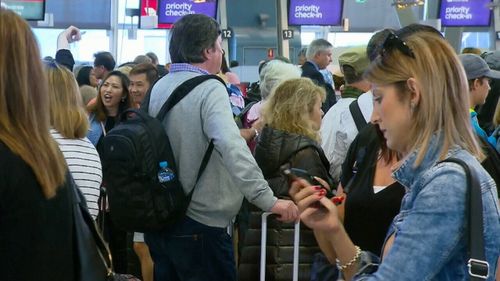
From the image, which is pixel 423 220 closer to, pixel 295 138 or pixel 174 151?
pixel 174 151

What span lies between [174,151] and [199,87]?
333 mm

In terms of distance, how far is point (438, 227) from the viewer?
176 cm

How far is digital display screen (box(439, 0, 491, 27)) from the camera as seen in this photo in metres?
16.9

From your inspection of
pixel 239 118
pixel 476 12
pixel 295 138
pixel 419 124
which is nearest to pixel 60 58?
pixel 239 118

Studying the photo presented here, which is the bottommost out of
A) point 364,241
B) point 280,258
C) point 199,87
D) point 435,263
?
point 280,258

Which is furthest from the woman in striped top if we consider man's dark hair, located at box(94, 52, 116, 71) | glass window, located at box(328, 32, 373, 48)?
glass window, located at box(328, 32, 373, 48)

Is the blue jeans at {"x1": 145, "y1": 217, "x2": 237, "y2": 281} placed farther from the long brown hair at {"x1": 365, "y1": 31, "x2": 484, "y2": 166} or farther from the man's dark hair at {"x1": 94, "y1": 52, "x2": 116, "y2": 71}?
the man's dark hair at {"x1": 94, "y1": 52, "x2": 116, "y2": 71}

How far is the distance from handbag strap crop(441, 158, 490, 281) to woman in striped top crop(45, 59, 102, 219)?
7.53 ft

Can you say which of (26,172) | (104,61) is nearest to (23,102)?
(26,172)

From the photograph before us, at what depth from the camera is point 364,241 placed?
3.08 metres

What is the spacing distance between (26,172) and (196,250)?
6.05ft

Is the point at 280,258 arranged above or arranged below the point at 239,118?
below

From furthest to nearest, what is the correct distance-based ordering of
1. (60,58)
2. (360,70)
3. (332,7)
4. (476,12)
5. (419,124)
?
(476,12), (332,7), (60,58), (360,70), (419,124)

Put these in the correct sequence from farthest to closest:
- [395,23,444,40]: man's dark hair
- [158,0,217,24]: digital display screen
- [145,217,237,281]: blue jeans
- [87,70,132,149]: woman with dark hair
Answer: [158,0,217,24]: digital display screen < [87,70,132,149]: woman with dark hair < [145,217,237,281]: blue jeans < [395,23,444,40]: man's dark hair
